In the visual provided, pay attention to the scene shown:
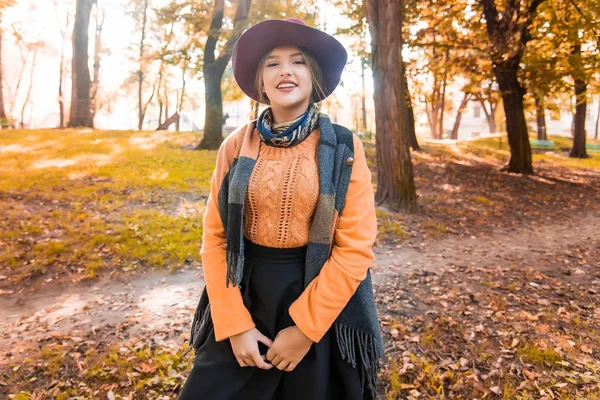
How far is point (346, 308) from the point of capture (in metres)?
1.78

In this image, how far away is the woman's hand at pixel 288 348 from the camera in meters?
1.66

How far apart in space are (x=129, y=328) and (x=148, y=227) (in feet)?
→ 9.20

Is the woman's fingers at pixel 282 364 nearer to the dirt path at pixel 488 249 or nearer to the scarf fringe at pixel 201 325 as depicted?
the scarf fringe at pixel 201 325

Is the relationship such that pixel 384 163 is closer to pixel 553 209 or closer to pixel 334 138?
pixel 553 209

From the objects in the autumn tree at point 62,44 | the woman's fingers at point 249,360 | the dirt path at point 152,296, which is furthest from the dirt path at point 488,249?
the autumn tree at point 62,44

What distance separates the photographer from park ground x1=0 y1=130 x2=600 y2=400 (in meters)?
3.26

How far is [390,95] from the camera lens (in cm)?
777

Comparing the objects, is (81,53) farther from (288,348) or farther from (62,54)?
(288,348)

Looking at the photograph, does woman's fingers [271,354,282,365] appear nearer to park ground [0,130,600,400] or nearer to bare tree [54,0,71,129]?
park ground [0,130,600,400]

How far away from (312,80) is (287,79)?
158mm

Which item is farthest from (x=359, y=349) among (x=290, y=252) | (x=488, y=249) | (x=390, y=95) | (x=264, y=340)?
(x=390, y=95)

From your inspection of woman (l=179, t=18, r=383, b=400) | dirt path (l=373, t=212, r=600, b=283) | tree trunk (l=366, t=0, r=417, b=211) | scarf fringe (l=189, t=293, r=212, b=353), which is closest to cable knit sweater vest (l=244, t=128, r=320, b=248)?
woman (l=179, t=18, r=383, b=400)

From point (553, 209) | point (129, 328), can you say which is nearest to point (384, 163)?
point (553, 209)

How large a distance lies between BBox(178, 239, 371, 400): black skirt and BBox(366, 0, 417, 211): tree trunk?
6.55 meters
